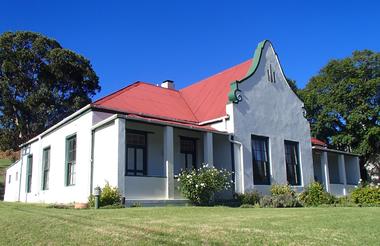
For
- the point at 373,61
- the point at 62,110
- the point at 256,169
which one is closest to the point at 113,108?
the point at 256,169

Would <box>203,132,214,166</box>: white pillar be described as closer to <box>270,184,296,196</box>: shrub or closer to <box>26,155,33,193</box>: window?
<box>270,184,296,196</box>: shrub

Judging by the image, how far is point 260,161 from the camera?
20.6 metres

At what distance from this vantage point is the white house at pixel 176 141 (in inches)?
646

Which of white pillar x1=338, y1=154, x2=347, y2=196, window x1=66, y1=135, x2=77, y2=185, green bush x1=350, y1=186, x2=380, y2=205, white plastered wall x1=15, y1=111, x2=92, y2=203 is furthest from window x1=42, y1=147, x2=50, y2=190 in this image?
white pillar x1=338, y1=154, x2=347, y2=196

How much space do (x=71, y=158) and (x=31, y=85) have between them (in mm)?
19775

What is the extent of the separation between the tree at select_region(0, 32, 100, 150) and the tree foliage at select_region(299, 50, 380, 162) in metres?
21.5

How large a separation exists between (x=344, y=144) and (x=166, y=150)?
22.5 metres

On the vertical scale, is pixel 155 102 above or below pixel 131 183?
above

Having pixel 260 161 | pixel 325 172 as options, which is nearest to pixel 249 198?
pixel 260 161

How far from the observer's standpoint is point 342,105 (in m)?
33.8

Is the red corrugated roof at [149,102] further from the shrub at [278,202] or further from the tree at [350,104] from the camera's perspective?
the tree at [350,104]

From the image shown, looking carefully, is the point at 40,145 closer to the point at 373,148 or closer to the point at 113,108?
the point at 113,108

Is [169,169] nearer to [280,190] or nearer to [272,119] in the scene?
[280,190]

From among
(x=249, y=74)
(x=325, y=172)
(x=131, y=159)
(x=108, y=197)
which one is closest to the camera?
(x=108, y=197)
